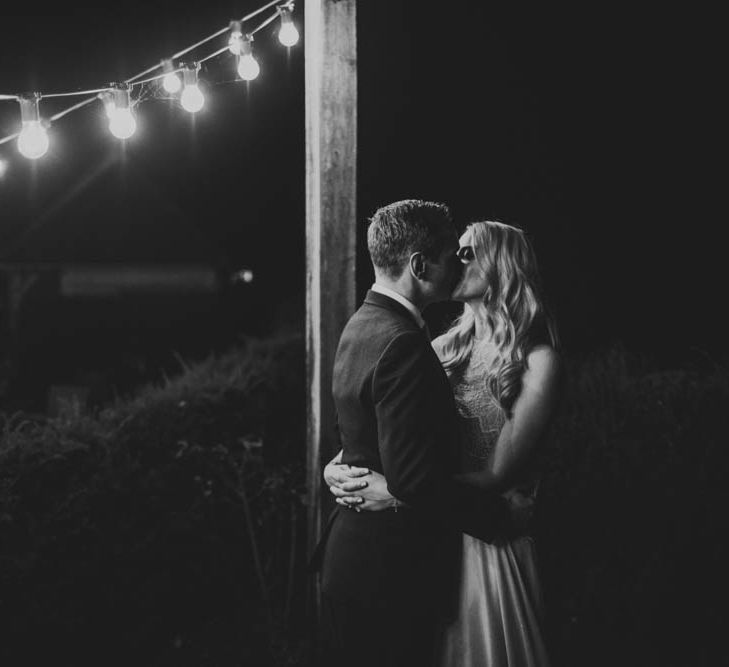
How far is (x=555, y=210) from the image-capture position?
1223 cm

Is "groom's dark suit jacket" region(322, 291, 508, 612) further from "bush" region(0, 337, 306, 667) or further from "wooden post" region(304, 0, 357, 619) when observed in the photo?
"bush" region(0, 337, 306, 667)

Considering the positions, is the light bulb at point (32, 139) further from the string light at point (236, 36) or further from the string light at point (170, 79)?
the string light at point (236, 36)

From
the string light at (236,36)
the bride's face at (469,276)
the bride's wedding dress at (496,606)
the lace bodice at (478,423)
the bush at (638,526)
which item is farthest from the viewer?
the bush at (638,526)

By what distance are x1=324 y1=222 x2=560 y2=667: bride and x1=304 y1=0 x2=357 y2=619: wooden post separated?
0.78 meters

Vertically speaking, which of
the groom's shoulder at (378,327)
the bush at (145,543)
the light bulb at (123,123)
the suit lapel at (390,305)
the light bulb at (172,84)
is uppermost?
the light bulb at (172,84)

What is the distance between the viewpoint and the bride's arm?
2.66 m

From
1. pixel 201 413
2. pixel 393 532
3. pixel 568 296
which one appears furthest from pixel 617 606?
pixel 568 296

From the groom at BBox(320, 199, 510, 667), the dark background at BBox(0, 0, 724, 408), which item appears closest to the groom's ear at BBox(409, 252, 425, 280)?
the groom at BBox(320, 199, 510, 667)

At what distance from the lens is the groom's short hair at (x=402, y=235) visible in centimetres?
248

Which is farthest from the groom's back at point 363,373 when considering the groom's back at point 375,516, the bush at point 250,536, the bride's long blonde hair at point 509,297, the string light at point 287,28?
the string light at point 287,28

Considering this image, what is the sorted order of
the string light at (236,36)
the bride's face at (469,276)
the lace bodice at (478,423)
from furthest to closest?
the string light at (236,36) → the bride's face at (469,276) → the lace bodice at (478,423)

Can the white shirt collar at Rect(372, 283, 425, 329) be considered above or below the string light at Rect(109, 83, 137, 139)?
below

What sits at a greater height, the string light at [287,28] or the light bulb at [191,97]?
the string light at [287,28]

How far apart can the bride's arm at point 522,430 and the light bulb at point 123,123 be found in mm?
2550
